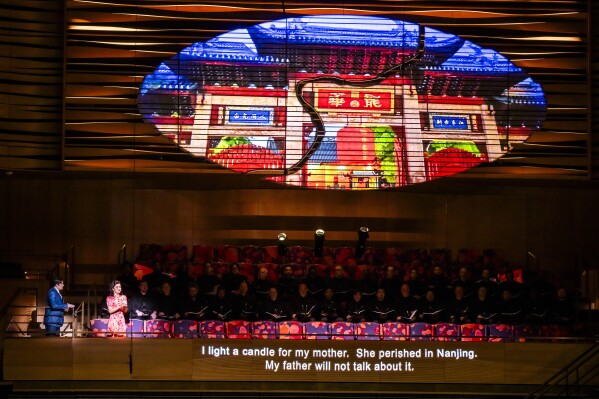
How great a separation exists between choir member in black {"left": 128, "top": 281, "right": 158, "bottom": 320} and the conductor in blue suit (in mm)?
765

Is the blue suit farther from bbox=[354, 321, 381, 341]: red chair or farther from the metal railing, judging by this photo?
the metal railing

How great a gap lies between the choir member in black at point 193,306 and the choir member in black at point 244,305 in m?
0.40

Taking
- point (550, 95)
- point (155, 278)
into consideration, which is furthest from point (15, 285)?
point (550, 95)

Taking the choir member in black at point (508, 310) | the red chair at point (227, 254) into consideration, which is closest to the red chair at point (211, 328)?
the red chair at point (227, 254)

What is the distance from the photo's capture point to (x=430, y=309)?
17.1 meters

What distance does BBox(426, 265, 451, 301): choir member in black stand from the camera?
17.4 meters

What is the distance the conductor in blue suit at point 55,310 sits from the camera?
54.2 feet

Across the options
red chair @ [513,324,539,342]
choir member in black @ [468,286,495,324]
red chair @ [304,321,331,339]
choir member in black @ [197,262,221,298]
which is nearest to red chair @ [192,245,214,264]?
choir member in black @ [197,262,221,298]

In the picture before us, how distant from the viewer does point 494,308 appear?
675 inches

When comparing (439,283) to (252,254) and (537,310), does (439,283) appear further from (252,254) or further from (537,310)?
(252,254)

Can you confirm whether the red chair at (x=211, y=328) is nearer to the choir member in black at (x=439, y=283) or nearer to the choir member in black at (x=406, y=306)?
the choir member in black at (x=406, y=306)

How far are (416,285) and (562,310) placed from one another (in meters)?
1.95

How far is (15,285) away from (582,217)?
347 inches

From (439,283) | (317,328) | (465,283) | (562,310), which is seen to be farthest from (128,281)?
(562,310)
